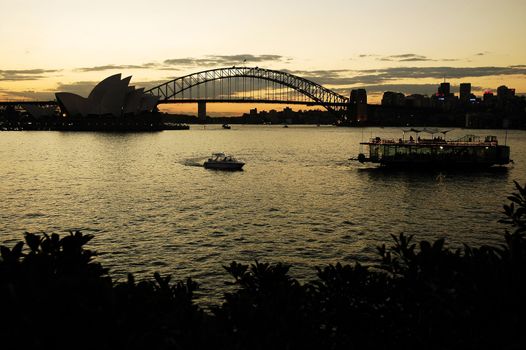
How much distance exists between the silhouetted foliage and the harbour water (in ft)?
25.6

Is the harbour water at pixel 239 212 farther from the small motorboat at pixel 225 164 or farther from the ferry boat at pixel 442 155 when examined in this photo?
the ferry boat at pixel 442 155

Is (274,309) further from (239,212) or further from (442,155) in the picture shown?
(442,155)

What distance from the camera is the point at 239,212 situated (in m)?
39.5

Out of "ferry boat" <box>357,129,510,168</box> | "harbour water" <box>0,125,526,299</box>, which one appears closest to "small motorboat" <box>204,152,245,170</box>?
"harbour water" <box>0,125,526,299</box>

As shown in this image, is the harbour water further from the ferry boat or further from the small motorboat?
the ferry boat

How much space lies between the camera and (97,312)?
187 inches

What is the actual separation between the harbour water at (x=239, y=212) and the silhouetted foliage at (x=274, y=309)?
7.81m

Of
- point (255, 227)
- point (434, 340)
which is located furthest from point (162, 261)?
point (434, 340)

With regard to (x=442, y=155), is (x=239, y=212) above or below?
below

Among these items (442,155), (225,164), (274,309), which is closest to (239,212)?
(225,164)

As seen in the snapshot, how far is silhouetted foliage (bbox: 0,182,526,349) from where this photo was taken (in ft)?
15.6

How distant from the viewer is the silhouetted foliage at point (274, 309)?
476 centimetres

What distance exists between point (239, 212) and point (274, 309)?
33.3 meters

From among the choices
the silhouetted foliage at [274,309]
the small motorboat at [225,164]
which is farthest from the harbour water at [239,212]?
the silhouetted foliage at [274,309]
